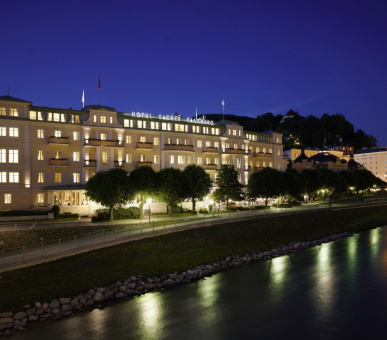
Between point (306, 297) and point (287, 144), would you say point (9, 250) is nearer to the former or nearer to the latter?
point (306, 297)

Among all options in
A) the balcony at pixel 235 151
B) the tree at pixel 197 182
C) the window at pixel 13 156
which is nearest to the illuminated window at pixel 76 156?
the window at pixel 13 156

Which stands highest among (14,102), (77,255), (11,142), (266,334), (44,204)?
(14,102)

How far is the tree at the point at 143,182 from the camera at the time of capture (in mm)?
50906

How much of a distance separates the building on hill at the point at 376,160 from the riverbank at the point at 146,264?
161 m

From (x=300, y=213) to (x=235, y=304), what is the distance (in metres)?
35.7

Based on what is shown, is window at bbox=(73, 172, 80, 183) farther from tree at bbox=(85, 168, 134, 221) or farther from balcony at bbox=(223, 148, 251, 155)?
balcony at bbox=(223, 148, 251, 155)

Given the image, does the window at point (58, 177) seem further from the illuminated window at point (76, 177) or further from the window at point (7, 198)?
the window at point (7, 198)

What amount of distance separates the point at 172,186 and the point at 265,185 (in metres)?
21.5

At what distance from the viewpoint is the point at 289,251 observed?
43.0m

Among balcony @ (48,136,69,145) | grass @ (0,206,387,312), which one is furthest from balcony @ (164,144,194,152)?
grass @ (0,206,387,312)

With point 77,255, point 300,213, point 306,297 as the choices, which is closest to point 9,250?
point 77,255

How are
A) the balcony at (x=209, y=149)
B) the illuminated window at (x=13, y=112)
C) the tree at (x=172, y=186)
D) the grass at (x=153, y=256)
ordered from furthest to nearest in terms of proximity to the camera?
the balcony at (x=209, y=149) < the illuminated window at (x=13, y=112) < the tree at (x=172, y=186) < the grass at (x=153, y=256)

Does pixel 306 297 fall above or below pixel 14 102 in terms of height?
below

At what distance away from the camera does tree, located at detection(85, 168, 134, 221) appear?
151 feet
